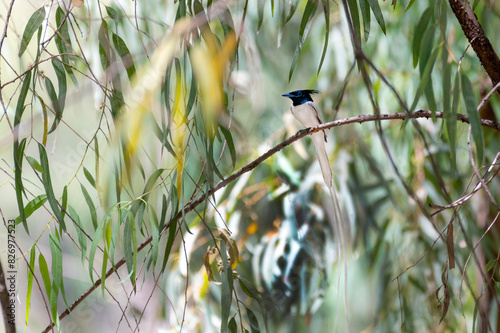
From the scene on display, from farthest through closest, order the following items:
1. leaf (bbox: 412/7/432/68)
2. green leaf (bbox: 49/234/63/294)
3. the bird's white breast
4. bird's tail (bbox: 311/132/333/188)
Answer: the bird's white breast → bird's tail (bbox: 311/132/333/188) → green leaf (bbox: 49/234/63/294) → leaf (bbox: 412/7/432/68)

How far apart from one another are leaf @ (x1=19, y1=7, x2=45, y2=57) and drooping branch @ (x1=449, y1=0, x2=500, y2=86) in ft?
2.25

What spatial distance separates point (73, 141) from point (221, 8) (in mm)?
1462

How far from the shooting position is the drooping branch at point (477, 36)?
0.87 meters

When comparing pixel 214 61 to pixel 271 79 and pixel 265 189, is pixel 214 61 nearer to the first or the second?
pixel 265 189

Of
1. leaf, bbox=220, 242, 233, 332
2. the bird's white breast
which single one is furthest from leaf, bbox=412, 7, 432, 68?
the bird's white breast

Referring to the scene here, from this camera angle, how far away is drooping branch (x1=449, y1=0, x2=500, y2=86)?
0.87 metres

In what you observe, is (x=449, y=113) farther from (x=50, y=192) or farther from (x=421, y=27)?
(x=50, y=192)

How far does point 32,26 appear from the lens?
912 mm

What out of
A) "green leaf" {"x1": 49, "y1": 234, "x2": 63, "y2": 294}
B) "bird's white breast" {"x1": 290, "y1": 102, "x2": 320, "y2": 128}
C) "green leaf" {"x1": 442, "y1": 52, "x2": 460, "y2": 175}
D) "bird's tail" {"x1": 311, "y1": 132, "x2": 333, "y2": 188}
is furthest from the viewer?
"bird's white breast" {"x1": 290, "y1": 102, "x2": 320, "y2": 128}

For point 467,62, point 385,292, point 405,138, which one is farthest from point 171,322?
point 467,62

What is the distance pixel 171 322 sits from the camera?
1.86 metres

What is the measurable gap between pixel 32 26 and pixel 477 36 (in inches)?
29.0

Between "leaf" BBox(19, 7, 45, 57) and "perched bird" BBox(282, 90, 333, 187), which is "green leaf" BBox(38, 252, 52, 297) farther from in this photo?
"perched bird" BBox(282, 90, 333, 187)

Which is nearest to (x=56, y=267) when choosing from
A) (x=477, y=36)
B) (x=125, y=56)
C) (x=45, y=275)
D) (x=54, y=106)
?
(x=45, y=275)
